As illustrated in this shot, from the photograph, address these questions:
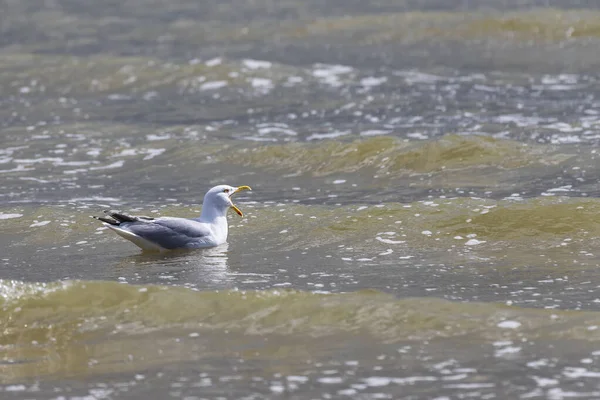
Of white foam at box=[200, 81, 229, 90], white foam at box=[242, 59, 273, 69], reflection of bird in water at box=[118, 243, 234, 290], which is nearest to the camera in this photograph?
reflection of bird in water at box=[118, 243, 234, 290]

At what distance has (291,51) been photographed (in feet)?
67.9

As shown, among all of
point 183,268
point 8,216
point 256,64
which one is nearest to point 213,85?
point 256,64

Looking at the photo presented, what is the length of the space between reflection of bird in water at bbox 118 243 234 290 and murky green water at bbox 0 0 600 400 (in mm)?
33

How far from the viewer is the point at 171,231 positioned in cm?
861

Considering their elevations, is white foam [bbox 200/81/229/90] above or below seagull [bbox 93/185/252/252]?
above

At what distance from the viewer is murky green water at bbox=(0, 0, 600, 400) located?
6.07 m

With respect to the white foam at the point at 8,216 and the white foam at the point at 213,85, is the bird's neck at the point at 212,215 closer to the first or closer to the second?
the white foam at the point at 8,216

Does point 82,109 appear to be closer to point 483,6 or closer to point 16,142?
point 16,142

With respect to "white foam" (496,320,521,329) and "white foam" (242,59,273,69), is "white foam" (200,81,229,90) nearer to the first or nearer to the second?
"white foam" (242,59,273,69)

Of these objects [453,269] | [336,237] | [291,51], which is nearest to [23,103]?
[291,51]

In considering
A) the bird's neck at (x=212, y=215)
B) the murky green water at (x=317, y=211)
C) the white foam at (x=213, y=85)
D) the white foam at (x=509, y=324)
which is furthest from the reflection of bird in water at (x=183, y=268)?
the white foam at (x=213, y=85)

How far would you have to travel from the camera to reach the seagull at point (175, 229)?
854 cm

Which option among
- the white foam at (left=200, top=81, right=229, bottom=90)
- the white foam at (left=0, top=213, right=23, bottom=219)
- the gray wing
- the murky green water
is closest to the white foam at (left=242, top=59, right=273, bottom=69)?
the murky green water

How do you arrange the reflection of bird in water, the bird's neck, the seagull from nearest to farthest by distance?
the reflection of bird in water < the seagull < the bird's neck
